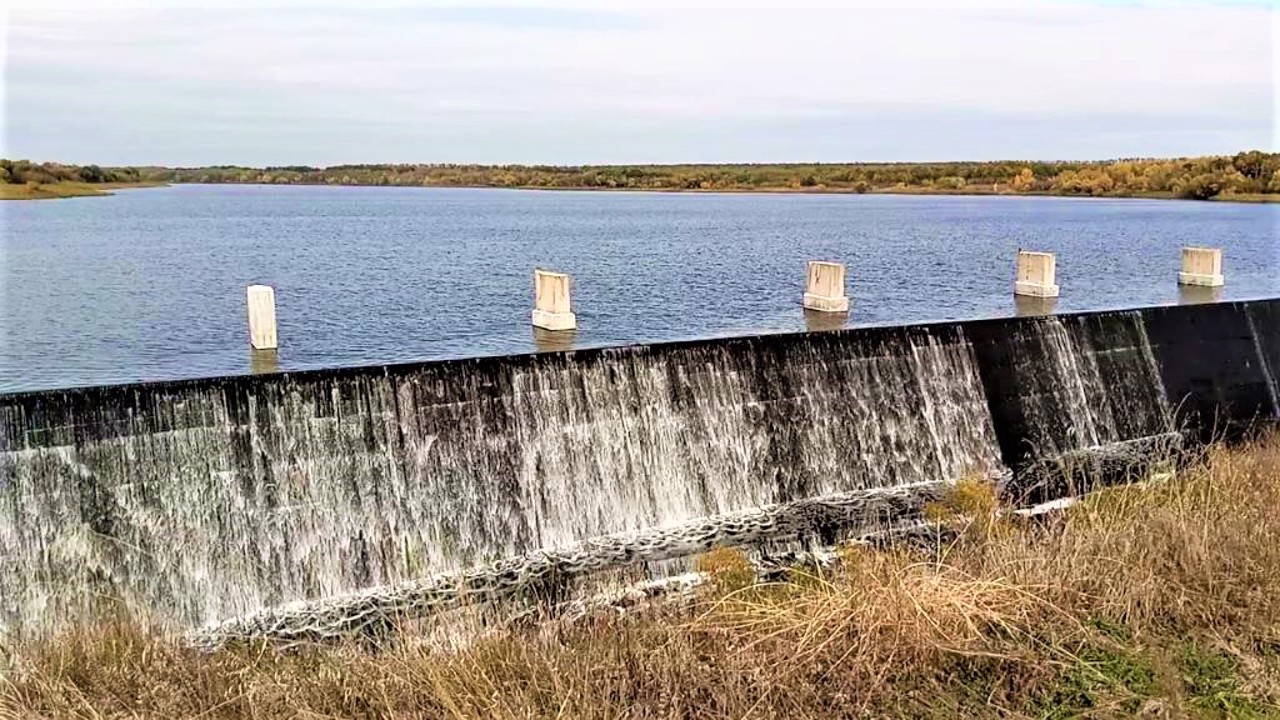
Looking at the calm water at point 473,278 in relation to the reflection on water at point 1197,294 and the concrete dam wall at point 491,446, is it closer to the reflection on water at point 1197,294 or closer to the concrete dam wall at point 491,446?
the reflection on water at point 1197,294

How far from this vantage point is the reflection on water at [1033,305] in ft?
68.9

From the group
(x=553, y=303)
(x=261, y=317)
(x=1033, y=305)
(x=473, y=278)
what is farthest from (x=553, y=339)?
(x=1033, y=305)

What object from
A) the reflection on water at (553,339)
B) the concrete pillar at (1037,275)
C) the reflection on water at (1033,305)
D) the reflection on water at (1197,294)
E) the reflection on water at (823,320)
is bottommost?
the reflection on water at (1197,294)

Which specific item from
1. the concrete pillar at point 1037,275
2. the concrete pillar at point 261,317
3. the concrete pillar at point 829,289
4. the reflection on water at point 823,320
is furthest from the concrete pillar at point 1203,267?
the concrete pillar at point 261,317

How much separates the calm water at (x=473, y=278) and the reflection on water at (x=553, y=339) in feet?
0.65

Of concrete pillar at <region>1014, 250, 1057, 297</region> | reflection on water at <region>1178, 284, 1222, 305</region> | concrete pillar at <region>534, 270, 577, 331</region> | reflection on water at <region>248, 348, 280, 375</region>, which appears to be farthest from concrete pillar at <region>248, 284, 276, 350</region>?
reflection on water at <region>1178, 284, 1222, 305</region>

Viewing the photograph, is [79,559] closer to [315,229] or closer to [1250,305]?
[1250,305]

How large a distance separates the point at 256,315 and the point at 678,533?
25.2 ft

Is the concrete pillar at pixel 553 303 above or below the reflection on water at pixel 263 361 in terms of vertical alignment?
above

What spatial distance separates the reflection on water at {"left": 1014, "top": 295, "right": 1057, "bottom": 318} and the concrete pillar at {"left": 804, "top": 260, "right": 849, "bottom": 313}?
3.39m

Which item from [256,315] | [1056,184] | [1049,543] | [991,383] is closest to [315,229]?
[256,315]

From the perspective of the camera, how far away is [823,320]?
1955cm

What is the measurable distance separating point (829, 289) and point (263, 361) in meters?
10.2

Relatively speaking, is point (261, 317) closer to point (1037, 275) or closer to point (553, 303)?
point (553, 303)
